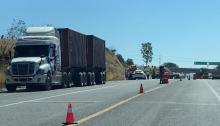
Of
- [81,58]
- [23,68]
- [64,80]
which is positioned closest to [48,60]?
[23,68]

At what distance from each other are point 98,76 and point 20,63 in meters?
19.1

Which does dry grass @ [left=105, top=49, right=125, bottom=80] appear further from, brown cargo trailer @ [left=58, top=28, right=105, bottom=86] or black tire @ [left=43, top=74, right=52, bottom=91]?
black tire @ [left=43, top=74, right=52, bottom=91]

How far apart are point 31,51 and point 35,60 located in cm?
139

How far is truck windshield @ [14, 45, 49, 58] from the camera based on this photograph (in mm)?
39094

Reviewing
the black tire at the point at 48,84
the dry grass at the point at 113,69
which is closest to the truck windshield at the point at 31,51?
the black tire at the point at 48,84

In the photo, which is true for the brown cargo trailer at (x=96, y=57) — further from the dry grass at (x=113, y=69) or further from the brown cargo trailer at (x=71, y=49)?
the dry grass at (x=113, y=69)

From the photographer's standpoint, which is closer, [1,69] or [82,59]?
[82,59]

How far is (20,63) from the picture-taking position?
3797 cm

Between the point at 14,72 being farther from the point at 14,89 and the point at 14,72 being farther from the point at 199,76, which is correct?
the point at 199,76

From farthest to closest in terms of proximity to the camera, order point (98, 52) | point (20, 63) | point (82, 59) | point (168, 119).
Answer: point (98, 52)
point (82, 59)
point (20, 63)
point (168, 119)

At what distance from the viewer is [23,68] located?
125 ft

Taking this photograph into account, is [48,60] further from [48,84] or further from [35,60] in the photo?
[48,84]

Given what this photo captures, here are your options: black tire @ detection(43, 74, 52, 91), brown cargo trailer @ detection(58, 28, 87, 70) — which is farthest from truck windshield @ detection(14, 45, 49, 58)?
brown cargo trailer @ detection(58, 28, 87, 70)

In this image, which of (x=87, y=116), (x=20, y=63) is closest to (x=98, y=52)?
(x=20, y=63)
